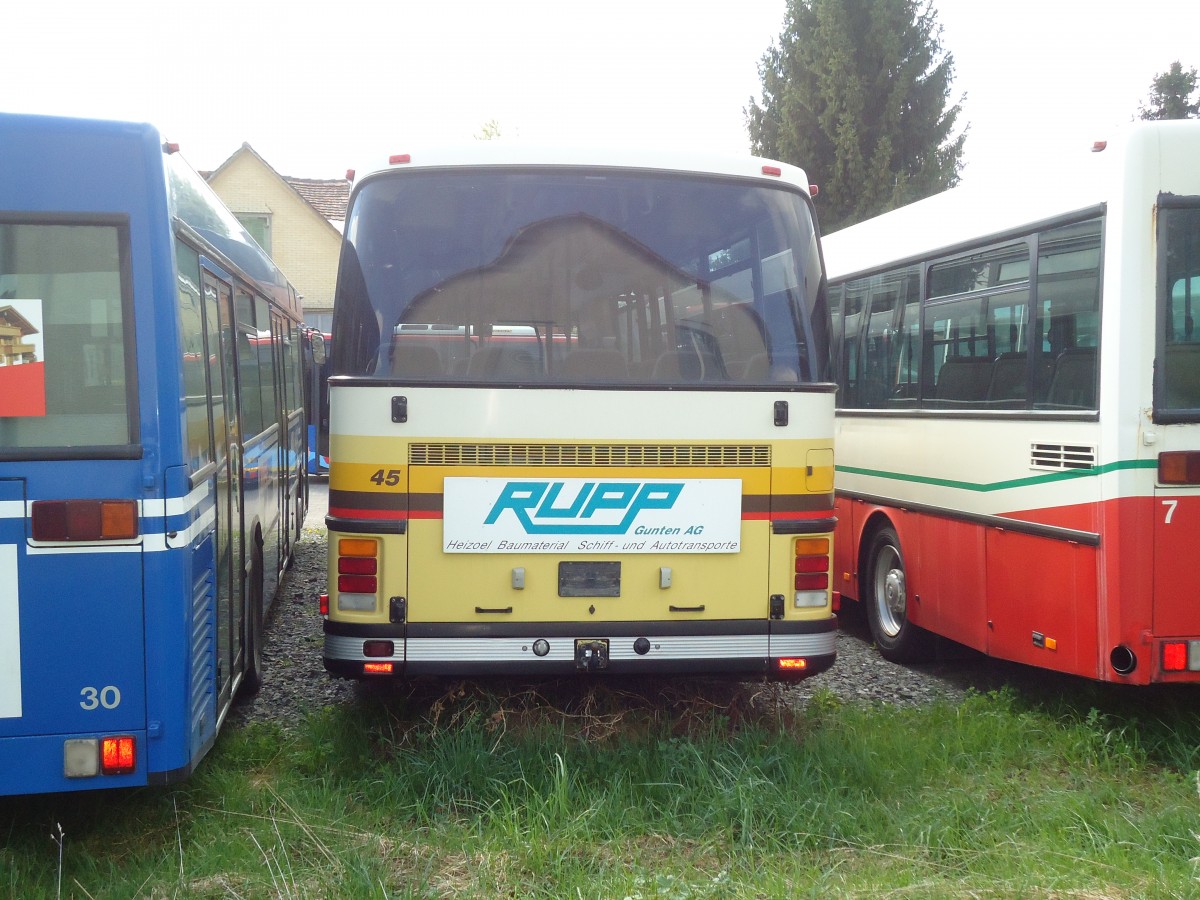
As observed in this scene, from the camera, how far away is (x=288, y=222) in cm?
3806

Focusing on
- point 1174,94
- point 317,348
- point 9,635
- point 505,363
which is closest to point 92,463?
point 9,635

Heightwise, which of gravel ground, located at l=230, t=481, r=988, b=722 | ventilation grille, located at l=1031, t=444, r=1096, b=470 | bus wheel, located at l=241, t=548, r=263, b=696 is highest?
ventilation grille, located at l=1031, t=444, r=1096, b=470

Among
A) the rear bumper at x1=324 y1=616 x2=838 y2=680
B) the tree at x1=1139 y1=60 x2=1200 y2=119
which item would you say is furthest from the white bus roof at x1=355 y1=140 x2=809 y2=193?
the tree at x1=1139 y1=60 x2=1200 y2=119

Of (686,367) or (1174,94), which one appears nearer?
(686,367)

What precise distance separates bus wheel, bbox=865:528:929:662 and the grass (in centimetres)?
157

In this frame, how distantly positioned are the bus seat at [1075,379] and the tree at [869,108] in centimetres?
2220

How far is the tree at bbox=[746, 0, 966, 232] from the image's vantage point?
27.7 metres

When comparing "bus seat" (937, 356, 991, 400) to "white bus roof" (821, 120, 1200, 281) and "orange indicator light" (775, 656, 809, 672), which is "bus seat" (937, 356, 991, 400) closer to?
Answer: "white bus roof" (821, 120, 1200, 281)

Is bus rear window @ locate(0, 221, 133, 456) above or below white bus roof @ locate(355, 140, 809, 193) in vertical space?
below

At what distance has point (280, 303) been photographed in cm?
1072

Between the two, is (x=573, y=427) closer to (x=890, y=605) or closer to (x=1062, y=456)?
(x=1062, y=456)

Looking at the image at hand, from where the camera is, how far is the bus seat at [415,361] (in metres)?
5.44

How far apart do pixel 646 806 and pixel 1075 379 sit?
296 cm

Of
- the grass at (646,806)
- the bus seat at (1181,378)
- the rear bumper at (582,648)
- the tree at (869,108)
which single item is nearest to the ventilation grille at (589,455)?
the rear bumper at (582,648)
